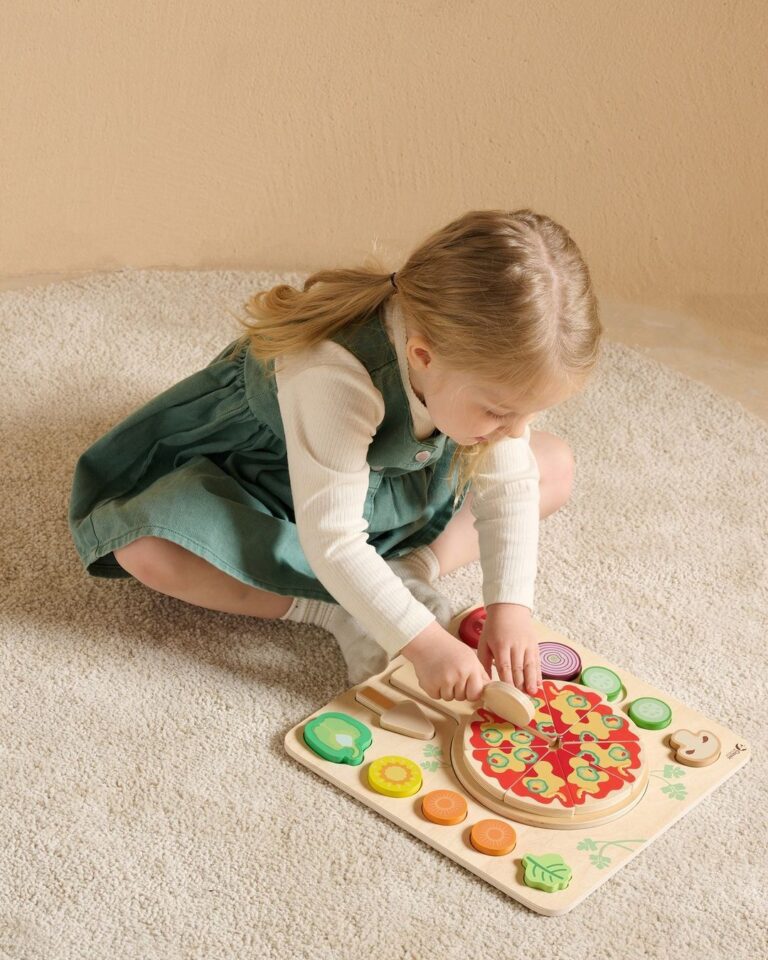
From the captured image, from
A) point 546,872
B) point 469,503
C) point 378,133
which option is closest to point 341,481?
point 469,503

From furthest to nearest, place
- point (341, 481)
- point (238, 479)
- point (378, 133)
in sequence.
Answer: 1. point (378, 133)
2. point (238, 479)
3. point (341, 481)

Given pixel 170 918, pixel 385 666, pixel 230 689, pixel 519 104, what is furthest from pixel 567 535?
pixel 519 104

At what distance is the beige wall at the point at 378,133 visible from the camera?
5.59 ft

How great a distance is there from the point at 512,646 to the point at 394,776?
152 millimetres

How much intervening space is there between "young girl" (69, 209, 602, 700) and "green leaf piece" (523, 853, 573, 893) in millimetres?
146

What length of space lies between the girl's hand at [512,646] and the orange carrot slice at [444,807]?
12 cm

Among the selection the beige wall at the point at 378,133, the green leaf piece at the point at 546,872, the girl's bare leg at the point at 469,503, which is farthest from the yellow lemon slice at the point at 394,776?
the beige wall at the point at 378,133

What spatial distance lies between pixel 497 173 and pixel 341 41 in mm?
279

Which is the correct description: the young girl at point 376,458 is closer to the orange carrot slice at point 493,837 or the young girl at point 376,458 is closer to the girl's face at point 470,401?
the girl's face at point 470,401

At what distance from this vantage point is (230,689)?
1.12 metres

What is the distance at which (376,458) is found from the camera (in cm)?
111

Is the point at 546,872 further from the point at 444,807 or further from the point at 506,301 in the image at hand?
the point at 506,301

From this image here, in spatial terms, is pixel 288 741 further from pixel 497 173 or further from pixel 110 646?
pixel 497 173

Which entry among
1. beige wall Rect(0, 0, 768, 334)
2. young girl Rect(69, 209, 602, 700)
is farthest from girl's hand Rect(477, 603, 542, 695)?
beige wall Rect(0, 0, 768, 334)
